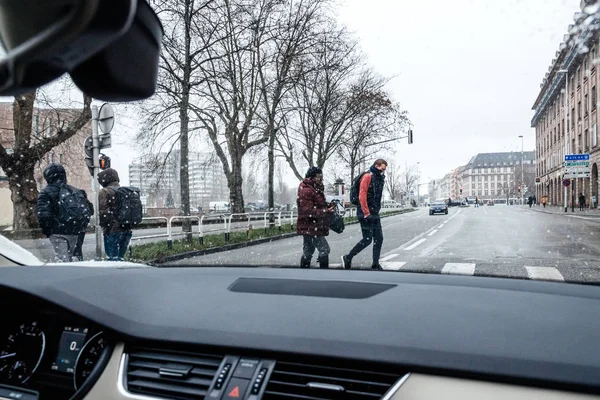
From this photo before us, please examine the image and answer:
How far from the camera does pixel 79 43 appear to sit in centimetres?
75

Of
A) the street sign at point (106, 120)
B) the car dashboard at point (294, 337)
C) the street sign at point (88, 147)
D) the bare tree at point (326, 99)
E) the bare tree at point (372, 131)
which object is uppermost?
the bare tree at point (326, 99)

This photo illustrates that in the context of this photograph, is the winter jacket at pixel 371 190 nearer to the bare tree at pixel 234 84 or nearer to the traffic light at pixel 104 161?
the bare tree at pixel 234 84

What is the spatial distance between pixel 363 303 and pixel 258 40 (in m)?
10.3

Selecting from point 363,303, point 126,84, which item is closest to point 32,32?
point 126,84

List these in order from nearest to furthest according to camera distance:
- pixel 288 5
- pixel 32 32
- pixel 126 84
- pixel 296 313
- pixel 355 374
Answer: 1. pixel 32 32
2. pixel 126 84
3. pixel 355 374
4. pixel 296 313
5. pixel 288 5

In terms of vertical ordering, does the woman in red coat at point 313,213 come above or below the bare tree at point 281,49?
below

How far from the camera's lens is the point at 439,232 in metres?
11.0

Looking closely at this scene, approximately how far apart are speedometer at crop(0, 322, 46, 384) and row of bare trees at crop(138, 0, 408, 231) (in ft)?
4.03

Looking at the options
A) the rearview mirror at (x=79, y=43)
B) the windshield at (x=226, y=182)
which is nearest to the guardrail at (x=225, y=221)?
the windshield at (x=226, y=182)

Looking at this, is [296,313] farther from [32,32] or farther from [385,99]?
[385,99]

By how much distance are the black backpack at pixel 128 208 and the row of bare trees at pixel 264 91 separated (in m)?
0.43

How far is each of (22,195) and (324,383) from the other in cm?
314

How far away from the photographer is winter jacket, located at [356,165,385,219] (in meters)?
5.28

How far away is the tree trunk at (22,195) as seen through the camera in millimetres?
3062
